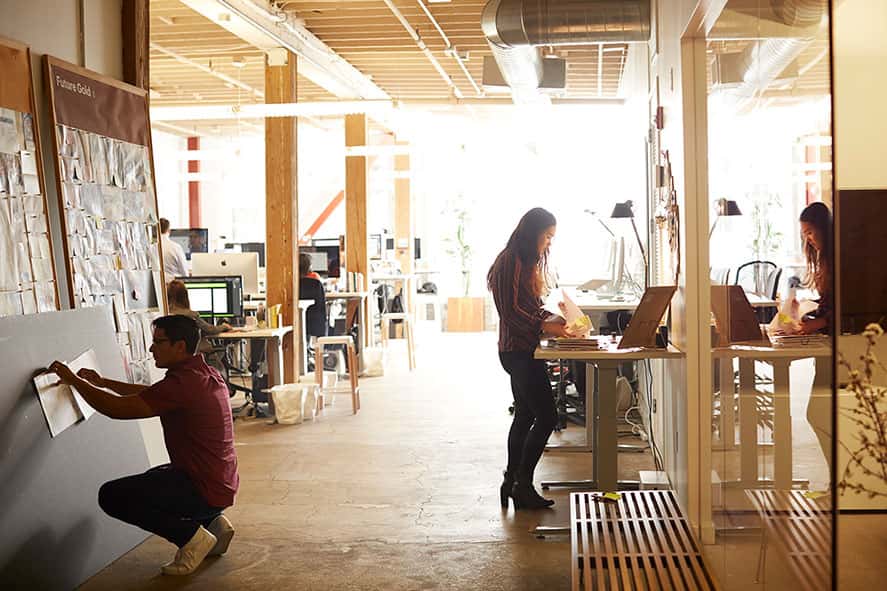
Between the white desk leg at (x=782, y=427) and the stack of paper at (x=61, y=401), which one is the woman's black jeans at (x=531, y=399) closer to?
the stack of paper at (x=61, y=401)

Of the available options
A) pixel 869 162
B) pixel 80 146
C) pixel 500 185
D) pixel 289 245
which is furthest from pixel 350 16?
pixel 500 185

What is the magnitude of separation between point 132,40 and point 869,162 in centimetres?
384

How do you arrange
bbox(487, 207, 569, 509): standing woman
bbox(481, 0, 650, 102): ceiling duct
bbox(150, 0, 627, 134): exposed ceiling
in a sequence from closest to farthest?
1. bbox(487, 207, 569, 509): standing woman
2. bbox(481, 0, 650, 102): ceiling duct
3. bbox(150, 0, 627, 134): exposed ceiling

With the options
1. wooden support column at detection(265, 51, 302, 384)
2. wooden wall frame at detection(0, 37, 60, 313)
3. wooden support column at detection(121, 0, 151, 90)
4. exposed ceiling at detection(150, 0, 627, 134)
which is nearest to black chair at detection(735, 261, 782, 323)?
wooden wall frame at detection(0, 37, 60, 313)

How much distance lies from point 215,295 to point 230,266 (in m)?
1.24

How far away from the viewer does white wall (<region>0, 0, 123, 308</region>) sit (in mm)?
4484

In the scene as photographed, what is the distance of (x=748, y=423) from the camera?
9.52 ft

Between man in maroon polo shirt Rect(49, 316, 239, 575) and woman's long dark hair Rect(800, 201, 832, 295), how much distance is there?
2888 millimetres

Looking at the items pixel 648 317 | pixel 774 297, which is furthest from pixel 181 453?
pixel 774 297

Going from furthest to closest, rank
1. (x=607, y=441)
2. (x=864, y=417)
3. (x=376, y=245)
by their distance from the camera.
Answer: (x=376, y=245) < (x=607, y=441) < (x=864, y=417)

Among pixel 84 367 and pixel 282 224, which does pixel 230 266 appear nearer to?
pixel 282 224

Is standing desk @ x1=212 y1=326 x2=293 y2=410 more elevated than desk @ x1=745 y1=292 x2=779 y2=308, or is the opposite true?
desk @ x1=745 y1=292 x2=779 y2=308

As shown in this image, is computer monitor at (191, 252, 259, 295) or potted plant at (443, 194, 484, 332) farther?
potted plant at (443, 194, 484, 332)

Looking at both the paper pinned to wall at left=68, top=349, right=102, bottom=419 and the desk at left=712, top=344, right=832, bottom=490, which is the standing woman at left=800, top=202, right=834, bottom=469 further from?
the paper pinned to wall at left=68, top=349, right=102, bottom=419
